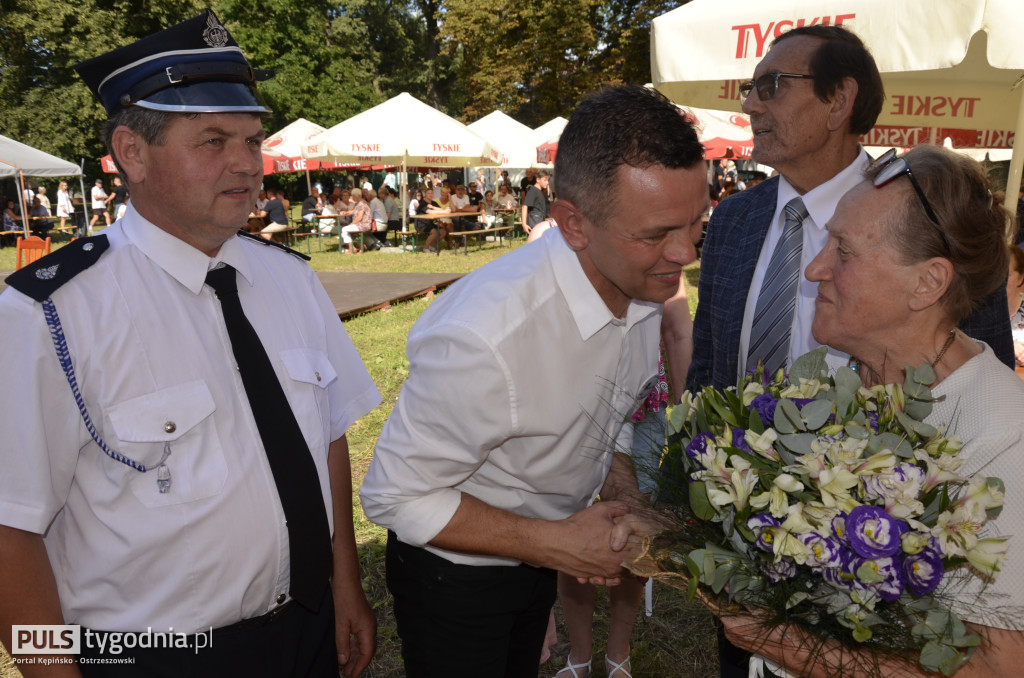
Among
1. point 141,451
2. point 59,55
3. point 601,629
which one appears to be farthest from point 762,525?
point 59,55

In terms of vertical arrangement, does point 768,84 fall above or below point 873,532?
above

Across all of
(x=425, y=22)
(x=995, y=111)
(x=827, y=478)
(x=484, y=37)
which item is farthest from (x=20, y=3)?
(x=827, y=478)

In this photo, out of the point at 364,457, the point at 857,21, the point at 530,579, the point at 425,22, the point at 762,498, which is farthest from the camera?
the point at 425,22

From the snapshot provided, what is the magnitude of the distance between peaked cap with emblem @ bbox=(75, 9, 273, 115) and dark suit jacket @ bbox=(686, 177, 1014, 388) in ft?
6.01

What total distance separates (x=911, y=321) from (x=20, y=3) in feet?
129

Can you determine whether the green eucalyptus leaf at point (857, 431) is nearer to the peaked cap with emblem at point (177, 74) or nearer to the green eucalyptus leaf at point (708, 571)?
the green eucalyptus leaf at point (708, 571)

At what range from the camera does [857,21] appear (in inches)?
154

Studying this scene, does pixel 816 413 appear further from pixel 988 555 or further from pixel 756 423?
pixel 988 555

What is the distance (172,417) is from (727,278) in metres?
2.09

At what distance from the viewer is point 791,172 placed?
9.31 ft

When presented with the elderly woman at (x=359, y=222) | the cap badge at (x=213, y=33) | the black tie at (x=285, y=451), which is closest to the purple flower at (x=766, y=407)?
the black tie at (x=285, y=451)

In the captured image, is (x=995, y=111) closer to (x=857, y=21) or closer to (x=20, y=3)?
(x=857, y=21)

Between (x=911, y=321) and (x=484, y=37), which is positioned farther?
(x=484, y=37)

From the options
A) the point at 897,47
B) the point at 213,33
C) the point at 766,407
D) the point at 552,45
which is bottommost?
the point at 766,407
